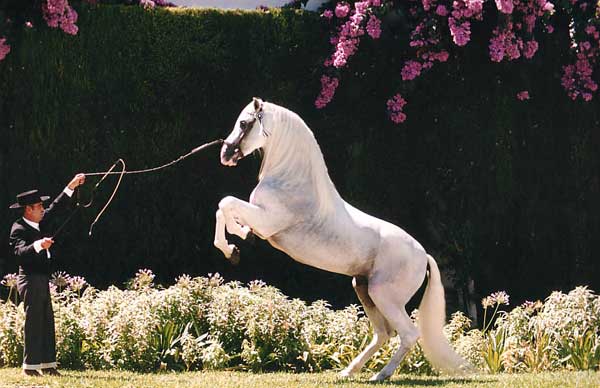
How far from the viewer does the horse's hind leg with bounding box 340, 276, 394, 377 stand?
24.8ft

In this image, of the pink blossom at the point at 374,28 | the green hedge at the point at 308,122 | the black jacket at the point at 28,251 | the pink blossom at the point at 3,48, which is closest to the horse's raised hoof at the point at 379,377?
the black jacket at the point at 28,251

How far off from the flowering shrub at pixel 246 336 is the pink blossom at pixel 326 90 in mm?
2413

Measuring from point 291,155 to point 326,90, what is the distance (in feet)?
11.3

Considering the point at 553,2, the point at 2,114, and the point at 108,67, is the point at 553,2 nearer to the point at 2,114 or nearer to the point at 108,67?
the point at 108,67

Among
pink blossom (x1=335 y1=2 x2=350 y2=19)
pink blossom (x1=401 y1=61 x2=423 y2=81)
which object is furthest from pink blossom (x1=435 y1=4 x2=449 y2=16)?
pink blossom (x1=335 y1=2 x2=350 y2=19)

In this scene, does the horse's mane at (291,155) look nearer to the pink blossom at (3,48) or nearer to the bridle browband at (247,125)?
the bridle browband at (247,125)

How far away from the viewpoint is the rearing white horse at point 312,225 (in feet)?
22.9

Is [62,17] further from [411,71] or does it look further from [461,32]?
[461,32]

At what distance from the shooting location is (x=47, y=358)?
25.3 feet

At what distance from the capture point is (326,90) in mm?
10461

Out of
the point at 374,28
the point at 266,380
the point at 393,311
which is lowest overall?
the point at 266,380

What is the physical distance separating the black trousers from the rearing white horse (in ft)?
5.12

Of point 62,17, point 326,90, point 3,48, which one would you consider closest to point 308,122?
point 326,90

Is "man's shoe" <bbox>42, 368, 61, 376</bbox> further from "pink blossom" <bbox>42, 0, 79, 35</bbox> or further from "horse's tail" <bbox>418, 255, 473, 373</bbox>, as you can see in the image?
"pink blossom" <bbox>42, 0, 79, 35</bbox>
